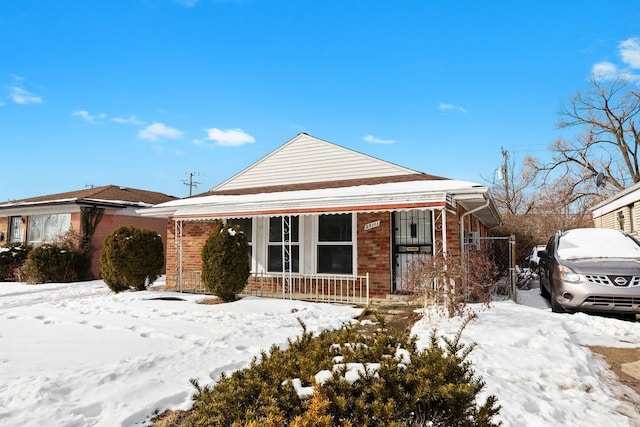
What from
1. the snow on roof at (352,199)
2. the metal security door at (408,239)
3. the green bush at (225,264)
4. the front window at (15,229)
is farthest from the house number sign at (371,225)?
the front window at (15,229)

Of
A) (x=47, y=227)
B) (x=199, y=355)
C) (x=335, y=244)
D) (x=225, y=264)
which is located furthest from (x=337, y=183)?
(x=47, y=227)

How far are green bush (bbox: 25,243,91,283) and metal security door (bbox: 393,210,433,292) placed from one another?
1313cm

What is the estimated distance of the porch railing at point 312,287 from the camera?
9.50 m

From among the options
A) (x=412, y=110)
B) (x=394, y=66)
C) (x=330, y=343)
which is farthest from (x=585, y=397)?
(x=412, y=110)

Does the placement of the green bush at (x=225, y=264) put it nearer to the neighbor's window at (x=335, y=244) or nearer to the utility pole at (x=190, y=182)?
the neighbor's window at (x=335, y=244)

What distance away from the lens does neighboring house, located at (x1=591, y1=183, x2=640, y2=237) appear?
41.6 ft

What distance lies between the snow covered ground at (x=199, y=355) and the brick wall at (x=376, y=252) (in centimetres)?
157

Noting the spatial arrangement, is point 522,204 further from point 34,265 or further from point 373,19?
point 34,265

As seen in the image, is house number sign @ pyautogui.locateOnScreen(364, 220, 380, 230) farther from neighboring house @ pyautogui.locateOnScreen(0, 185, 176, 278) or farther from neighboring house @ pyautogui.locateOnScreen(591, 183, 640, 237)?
neighboring house @ pyautogui.locateOnScreen(0, 185, 176, 278)

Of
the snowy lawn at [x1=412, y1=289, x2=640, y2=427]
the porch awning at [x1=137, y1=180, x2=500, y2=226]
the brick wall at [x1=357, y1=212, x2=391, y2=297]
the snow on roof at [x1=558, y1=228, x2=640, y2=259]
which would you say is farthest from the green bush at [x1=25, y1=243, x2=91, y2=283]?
the snow on roof at [x1=558, y1=228, x2=640, y2=259]

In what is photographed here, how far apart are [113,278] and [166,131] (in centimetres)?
1000

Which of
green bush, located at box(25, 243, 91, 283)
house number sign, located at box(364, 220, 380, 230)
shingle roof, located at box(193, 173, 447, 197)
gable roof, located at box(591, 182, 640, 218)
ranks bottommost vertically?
green bush, located at box(25, 243, 91, 283)

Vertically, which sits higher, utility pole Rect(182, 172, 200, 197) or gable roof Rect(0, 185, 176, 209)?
utility pole Rect(182, 172, 200, 197)

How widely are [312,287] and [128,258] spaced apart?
5.36 metres
